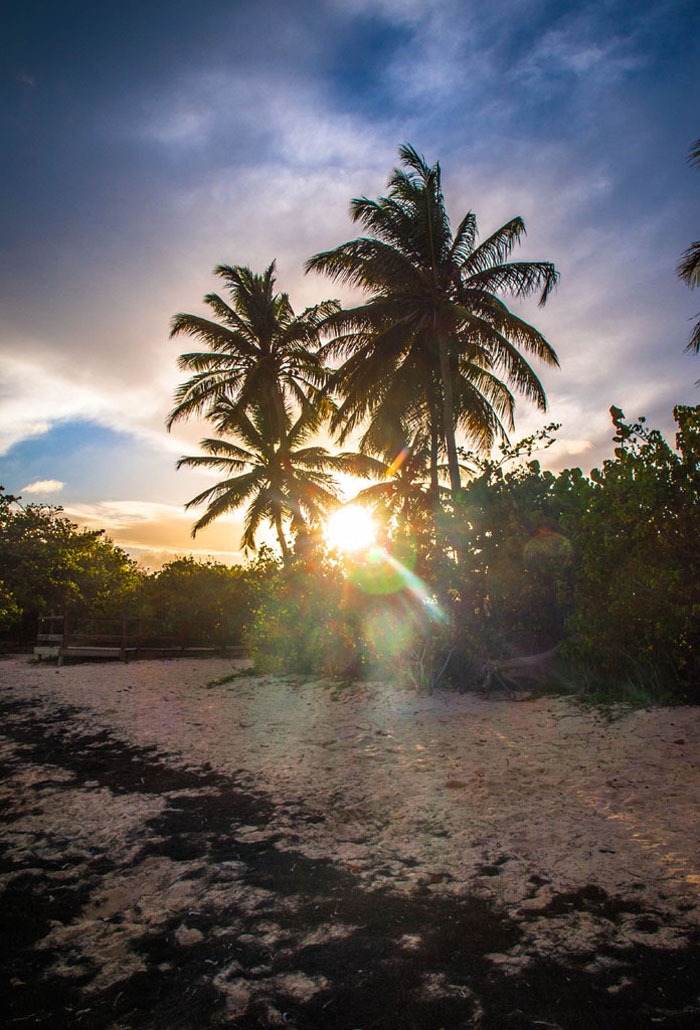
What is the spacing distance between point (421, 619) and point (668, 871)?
22.2 feet

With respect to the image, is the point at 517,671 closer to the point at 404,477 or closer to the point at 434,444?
the point at 434,444

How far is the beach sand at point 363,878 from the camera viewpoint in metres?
2.18

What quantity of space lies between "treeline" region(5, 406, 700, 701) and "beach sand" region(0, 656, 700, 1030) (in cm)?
103

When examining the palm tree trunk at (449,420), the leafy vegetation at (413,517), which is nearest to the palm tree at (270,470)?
the leafy vegetation at (413,517)

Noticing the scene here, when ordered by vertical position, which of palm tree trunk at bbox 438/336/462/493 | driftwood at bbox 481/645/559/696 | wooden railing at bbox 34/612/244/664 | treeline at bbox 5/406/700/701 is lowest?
wooden railing at bbox 34/612/244/664

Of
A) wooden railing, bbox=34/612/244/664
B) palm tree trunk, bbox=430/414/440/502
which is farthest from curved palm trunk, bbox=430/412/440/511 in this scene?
wooden railing, bbox=34/612/244/664

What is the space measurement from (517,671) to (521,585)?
1363mm

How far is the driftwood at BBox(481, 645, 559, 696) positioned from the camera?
8.66 metres

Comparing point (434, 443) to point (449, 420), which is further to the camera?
point (434, 443)

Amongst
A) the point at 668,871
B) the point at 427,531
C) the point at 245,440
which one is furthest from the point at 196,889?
the point at 245,440

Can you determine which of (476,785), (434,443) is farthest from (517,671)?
(434,443)

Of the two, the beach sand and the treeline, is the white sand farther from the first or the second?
the treeline

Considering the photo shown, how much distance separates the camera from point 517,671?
8727 mm

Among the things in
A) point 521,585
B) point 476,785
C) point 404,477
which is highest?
point 404,477
